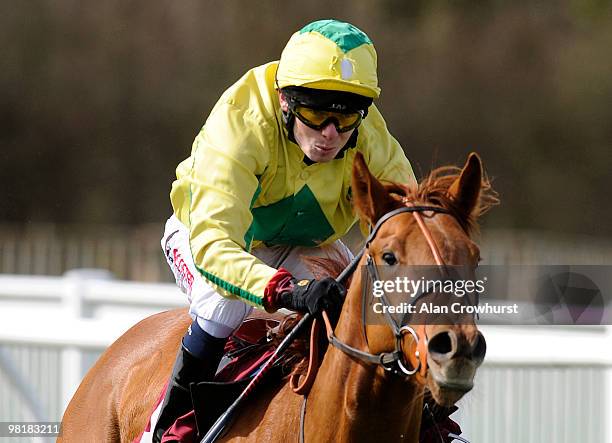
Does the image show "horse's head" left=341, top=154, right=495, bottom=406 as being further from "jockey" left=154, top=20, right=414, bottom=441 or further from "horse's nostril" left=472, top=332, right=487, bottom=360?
"jockey" left=154, top=20, right=414, bottom=441

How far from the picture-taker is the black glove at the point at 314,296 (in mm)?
3295

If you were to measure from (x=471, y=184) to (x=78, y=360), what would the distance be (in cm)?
383

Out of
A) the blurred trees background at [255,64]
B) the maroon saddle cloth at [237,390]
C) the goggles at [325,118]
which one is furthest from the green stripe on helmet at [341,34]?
the blurred trees background at [255,64]

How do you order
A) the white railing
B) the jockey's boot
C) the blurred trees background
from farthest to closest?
1. the blurred trees background
2. the white railing
3. the jockey's boot

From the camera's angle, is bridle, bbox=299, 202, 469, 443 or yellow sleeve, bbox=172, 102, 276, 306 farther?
yellow sleeve, bbox=172, 102, 276, 306

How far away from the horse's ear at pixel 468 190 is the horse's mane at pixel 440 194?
0.01 meters

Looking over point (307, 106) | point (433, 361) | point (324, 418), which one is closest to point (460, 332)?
point (433, 361)

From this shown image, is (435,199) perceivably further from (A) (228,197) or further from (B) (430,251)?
(A) (228,197)

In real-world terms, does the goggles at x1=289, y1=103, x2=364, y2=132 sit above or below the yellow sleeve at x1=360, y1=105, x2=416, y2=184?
above

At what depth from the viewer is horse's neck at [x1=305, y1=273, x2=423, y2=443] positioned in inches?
127

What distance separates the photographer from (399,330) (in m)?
2.98

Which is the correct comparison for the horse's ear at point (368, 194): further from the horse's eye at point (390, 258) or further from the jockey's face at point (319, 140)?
the jockey's face at point (319, 140)

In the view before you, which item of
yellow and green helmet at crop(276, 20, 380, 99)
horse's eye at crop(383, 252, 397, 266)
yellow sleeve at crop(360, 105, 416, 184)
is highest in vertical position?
yellow and green helmet at crop(276, 20, 380, 99)

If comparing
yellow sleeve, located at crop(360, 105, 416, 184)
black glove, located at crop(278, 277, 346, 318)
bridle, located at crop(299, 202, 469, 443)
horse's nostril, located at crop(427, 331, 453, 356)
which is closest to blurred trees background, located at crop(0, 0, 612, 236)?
yellow sleeve, located at crop(360, 105, 416, 184)
